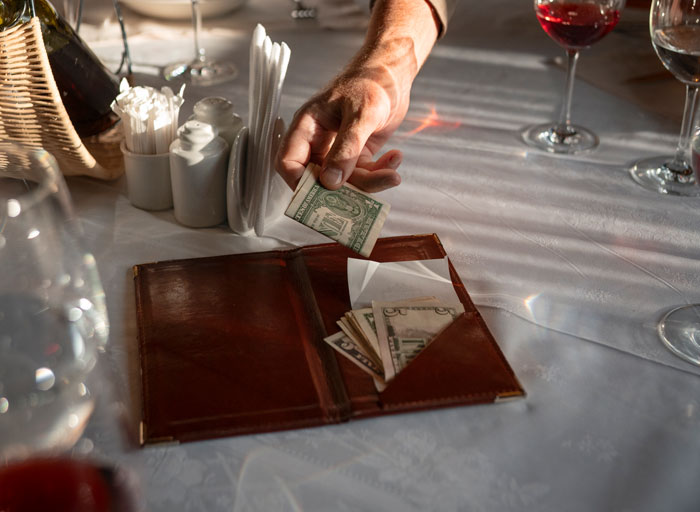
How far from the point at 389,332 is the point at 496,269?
26 centimetres

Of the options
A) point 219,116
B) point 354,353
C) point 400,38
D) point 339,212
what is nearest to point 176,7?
point 400,38

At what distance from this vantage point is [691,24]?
1065 millimetres

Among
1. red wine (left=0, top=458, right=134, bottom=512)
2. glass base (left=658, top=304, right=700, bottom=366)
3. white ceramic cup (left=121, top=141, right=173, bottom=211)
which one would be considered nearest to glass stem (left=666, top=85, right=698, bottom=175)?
glass base (left=658, top=304, right=700, bottom=366)

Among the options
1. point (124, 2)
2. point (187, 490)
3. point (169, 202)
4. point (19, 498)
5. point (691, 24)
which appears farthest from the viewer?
point (124, 2)

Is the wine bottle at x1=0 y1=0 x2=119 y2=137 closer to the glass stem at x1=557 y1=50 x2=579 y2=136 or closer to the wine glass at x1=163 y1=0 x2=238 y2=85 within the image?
the wine glass at x1=163 y1=0 x2=238 y2=85

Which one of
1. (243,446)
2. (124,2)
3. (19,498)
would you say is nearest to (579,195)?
(243,446)

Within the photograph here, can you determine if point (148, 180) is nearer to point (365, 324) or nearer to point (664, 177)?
point (365, 324)

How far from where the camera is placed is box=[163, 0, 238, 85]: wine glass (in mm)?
1586

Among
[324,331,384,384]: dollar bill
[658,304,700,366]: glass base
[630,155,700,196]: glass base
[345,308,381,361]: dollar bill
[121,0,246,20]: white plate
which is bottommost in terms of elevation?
[658,304,700,366]: glass base

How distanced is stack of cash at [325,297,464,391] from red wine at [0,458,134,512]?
1.22 feet

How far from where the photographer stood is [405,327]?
88 cm

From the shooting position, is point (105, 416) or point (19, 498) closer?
point (19, 498)

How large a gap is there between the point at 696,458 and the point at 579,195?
586 millimetres

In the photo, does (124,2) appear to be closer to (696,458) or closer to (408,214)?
(408,214)
